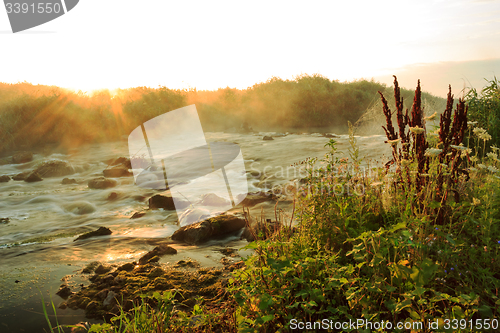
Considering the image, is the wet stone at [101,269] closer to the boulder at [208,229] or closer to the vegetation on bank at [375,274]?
the boulder at [208,229]

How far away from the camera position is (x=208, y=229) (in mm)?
5840

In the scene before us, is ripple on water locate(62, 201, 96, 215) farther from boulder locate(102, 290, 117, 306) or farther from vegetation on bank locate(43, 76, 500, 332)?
vegetation on bank locate(43, 76, 500, 332)

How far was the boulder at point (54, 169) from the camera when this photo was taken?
42.7ft

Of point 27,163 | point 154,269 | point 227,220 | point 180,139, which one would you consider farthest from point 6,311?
point 180,139

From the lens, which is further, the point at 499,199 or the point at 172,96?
the point at 172,96

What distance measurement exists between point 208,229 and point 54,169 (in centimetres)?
1084

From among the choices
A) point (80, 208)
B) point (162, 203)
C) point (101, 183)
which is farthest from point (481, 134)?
point (101, 183)

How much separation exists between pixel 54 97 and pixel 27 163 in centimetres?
678

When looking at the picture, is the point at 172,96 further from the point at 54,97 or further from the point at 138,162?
the point at 138,162

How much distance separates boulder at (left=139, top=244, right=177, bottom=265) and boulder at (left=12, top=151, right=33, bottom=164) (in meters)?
14.8

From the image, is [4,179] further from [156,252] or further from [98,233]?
[156,252]

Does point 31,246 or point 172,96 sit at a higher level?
point 172,96

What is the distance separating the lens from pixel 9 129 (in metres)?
18.0

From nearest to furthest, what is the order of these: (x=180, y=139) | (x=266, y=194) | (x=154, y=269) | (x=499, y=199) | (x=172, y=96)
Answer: (x=499, y=199)
(x=154, y=269)
(x=266, y=194)
(x=180, y=139)
(x=172, y=96)
